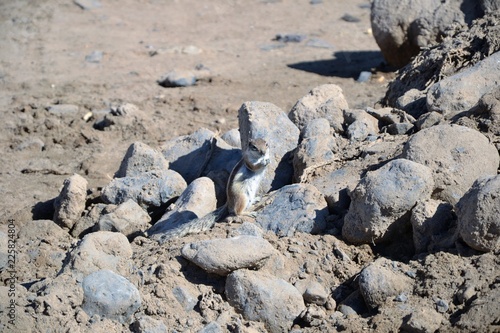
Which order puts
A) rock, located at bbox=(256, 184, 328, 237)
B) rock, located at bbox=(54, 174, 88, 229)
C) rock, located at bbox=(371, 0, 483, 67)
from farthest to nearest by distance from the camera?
rock, located at bbox=(371, 0, 483, 67) → rock, located at bbox=(54, 174, 88, 229) → rock, located at bbox=(256, 184, 328, 237)

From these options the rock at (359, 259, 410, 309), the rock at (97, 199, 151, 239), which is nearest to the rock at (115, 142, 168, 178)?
the rock at (97, 199, 151, 239)

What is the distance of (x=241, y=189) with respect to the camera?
6906mm

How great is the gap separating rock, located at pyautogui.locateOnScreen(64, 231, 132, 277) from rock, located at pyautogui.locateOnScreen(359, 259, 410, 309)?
1.73m

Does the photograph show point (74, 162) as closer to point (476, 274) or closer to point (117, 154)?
point (117, 154)

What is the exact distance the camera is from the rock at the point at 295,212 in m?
6.32

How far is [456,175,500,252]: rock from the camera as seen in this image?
5.22 metres

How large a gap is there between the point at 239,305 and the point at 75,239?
2.41 m

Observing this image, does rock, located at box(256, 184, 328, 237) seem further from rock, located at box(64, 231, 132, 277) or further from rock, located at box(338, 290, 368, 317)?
rock, located at box(64, 231, 132, 277)

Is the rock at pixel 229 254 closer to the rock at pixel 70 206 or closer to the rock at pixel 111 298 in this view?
the rock at pixel 111 298

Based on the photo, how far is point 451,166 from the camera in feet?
20.0

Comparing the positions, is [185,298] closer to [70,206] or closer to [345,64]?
[70,206]

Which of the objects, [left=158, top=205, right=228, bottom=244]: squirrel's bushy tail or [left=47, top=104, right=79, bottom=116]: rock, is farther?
[left=47, top=104, right=79, bottom=116]: rock

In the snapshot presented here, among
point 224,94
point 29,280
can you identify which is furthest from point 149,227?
point 224,94

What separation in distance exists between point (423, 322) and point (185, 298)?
5.47ft
